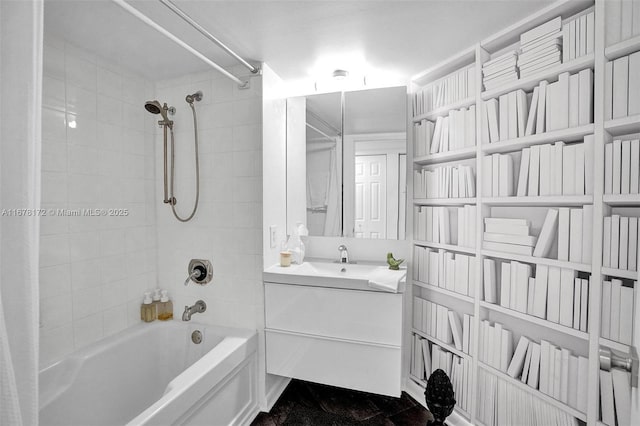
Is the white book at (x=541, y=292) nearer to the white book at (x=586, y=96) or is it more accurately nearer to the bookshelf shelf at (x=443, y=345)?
the bookshelf shelf at (x=443, y=345)

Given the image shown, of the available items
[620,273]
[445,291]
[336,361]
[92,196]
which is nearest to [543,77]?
[620,273]

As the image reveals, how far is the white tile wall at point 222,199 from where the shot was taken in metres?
2.09

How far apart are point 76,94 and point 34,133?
1322mm

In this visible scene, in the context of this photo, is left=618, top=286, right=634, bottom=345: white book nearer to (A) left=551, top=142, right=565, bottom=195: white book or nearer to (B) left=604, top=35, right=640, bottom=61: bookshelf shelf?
(A) left=551, top=142, right=565, bottom=195: white book

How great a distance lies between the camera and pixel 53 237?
1726 millimetres

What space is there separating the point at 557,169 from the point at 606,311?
640 millimetres

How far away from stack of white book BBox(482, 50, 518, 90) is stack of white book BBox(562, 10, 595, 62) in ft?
0.77

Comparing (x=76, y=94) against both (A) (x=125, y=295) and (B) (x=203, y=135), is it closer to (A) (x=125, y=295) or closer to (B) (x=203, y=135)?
(B) (x=203, y=135)

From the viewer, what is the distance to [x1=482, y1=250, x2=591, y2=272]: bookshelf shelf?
54.2 inches

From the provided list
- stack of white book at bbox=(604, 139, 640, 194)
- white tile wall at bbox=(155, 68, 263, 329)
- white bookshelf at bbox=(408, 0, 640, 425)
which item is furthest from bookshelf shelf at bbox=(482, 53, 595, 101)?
white tile wall at bbox=(155, 68, 263, 329)

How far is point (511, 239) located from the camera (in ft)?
5.51

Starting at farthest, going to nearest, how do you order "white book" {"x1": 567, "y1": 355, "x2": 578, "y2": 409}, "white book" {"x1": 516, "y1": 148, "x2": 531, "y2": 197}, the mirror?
the mirror, "white book" {"x1": 516, "y1": 148, "x2": 531, "y2": 197}, "white book" {"x1": 567, "y1": 355, "x2": 578, "y2": 409}

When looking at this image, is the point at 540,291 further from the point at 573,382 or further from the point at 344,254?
the point at 344,254

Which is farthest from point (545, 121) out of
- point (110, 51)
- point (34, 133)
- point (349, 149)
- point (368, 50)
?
point (110, 51)
